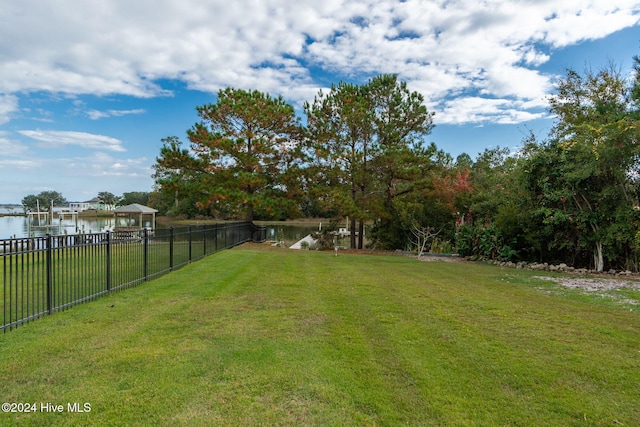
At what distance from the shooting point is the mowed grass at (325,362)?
8.41ft

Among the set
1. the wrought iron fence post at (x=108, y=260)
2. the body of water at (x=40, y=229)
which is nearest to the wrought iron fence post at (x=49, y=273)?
the wrought iron fence post at (x=108, y=260)

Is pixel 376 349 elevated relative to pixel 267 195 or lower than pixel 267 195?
lower

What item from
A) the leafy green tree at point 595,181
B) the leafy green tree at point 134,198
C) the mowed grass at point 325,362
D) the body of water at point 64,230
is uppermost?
the leafy green tree at point 134,198

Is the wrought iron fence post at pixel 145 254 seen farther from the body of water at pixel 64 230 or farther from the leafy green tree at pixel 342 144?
the body of water at pixel 64 230

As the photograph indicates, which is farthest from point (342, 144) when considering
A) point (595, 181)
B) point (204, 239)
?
point (595, 181)

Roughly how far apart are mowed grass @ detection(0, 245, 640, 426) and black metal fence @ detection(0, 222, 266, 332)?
276mm

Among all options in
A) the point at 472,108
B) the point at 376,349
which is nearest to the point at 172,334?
the point at 376,349

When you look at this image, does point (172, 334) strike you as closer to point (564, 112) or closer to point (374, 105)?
point (374, 105)

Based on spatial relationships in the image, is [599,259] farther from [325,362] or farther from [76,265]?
[76,265]

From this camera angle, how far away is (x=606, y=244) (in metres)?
9.88

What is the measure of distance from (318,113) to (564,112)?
32.3ft

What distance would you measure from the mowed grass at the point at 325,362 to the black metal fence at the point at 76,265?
0.91 feet

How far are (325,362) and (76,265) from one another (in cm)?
402

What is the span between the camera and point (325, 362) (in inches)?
132
